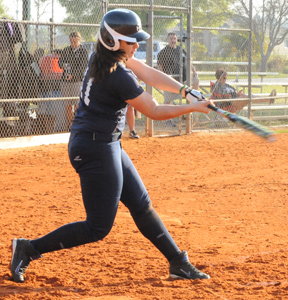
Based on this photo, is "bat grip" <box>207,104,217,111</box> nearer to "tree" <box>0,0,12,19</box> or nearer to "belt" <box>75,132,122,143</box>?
"belt" <box>75,132,122,143</box>

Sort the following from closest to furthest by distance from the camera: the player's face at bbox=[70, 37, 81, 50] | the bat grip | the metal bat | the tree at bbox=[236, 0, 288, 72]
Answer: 1. the metal bat
2. the bat grip
3. the player's face at bbox=[70, 37, 81, 50]
4. the tree at bbox=[236, 0, 288, 72]

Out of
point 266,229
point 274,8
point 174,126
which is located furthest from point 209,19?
point 266,229

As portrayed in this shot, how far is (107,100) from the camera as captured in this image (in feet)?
10.8

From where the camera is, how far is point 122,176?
136 inches

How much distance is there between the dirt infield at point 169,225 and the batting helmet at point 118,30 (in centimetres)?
176

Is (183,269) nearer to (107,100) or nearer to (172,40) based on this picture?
(107,100)

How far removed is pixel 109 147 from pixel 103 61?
0.60 metres

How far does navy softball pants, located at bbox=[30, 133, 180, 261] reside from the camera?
11.0ft

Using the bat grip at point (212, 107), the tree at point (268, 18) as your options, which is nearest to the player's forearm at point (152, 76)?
the bat grip at point (212, 107)

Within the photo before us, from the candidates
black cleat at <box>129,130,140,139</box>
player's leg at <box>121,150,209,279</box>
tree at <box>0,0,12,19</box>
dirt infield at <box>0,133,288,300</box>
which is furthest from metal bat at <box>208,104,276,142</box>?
tree at <box>0,0,12,19</box>

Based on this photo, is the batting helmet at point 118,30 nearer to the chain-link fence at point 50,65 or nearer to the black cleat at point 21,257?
the black cleat at point 21,257

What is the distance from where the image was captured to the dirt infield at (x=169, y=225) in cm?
355

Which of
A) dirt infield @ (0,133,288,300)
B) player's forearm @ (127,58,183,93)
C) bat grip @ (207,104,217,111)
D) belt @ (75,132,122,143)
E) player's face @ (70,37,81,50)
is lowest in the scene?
dirt infield @ (0,133,288,300)

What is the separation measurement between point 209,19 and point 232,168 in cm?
1177
